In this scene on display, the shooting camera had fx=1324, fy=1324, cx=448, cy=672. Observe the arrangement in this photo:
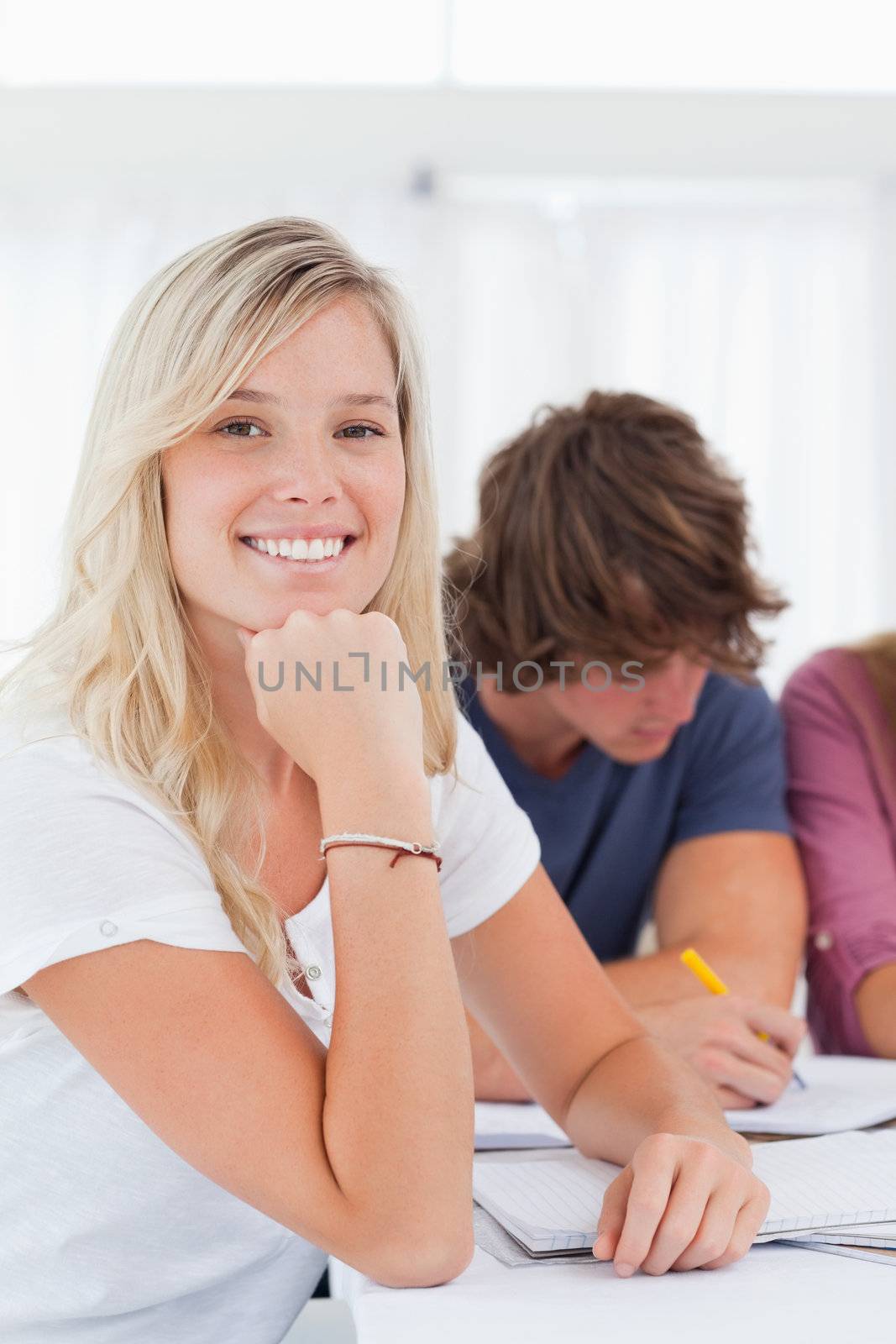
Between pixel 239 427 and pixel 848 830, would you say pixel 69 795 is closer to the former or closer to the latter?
pixel 239 427

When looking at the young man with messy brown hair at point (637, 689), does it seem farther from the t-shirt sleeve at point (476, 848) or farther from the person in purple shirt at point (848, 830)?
the t-shirt sleeve at point (476, 848)

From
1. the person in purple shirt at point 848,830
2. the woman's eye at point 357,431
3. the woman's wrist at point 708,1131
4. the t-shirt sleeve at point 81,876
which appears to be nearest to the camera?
the t-shirt sleeve at point 81,876

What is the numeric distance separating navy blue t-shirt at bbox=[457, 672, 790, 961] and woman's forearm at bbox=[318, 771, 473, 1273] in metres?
0.90

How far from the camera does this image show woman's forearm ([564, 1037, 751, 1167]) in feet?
3.03

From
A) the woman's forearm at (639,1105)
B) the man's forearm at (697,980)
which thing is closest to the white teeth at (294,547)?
the woman's forearm at (639,1105)

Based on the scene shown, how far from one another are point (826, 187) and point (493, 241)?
78 cm

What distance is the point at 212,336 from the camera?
93cm

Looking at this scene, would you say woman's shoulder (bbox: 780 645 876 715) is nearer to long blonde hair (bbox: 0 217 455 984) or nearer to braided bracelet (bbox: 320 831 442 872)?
long blonde hair (bbox: 0 217 455 984)

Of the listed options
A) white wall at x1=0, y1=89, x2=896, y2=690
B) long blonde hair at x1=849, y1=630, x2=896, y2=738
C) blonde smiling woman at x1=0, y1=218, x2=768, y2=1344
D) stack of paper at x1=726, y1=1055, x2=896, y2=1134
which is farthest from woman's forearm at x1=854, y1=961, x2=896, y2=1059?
white wall at x1=0, y1=89, x2=896, y2=690

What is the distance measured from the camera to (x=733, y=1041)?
1.23m

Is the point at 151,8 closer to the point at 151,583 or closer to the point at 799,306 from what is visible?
the point at 799,306

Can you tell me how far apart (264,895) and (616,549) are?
811 mm

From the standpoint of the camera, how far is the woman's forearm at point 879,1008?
1513mm

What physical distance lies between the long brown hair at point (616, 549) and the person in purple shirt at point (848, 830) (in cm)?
22
